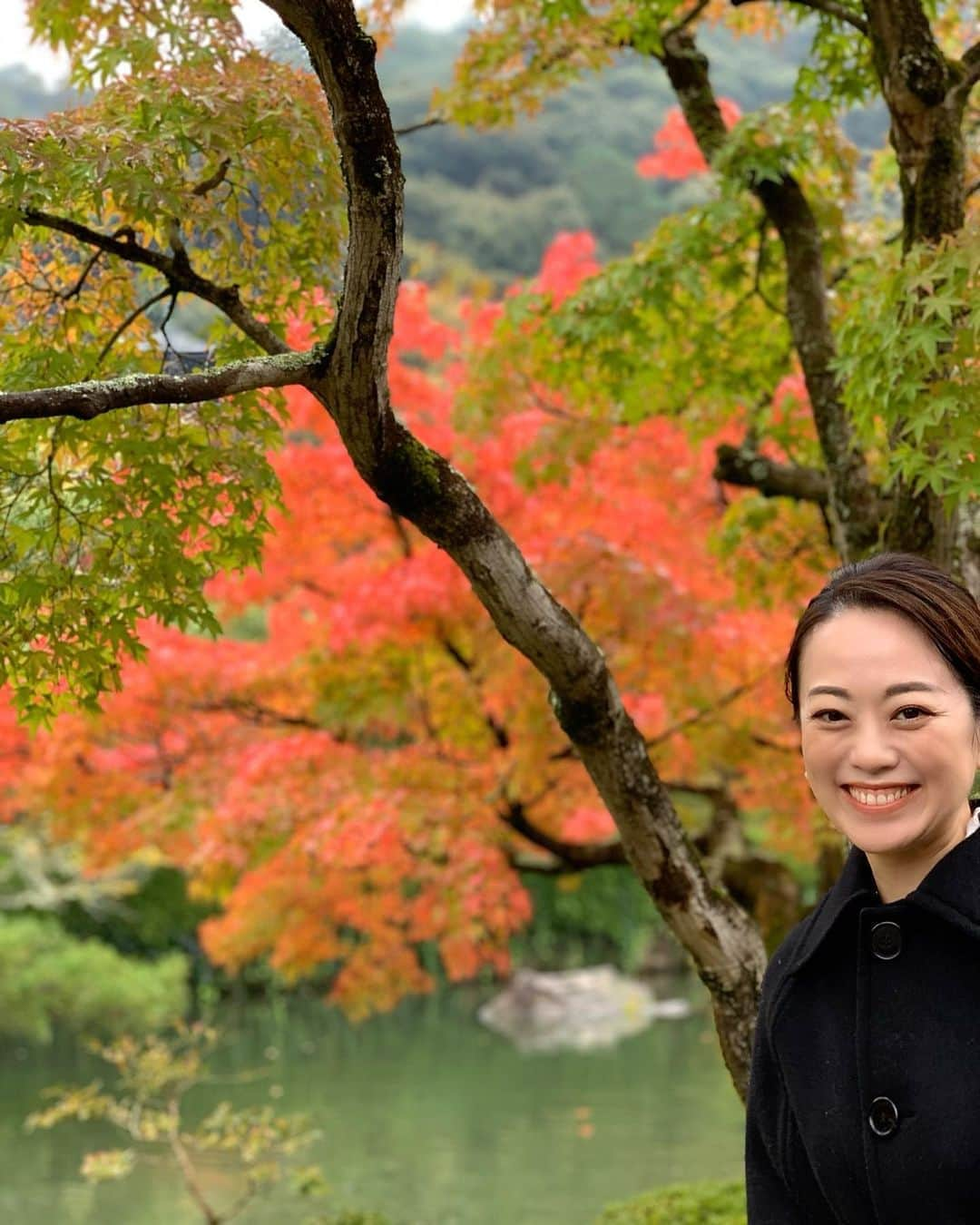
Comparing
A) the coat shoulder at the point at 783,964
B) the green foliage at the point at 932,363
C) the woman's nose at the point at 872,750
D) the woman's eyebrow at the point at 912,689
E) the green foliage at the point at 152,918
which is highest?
the green foliage at the point at 152,918

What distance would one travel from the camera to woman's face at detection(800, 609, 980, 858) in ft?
4.60

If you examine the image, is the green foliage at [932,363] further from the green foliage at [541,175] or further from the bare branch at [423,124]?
the green foliage at [541,175]

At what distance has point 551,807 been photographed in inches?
304

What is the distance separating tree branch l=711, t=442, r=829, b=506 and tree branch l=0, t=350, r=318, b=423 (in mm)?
3049

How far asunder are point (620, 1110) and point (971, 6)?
814 cm

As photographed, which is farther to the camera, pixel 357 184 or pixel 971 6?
pixel 971 6

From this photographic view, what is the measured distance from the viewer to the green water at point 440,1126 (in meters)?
8.39

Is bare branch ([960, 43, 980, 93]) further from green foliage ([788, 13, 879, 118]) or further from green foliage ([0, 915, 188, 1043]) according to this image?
green foliage ([0, 915, 188, 1043])

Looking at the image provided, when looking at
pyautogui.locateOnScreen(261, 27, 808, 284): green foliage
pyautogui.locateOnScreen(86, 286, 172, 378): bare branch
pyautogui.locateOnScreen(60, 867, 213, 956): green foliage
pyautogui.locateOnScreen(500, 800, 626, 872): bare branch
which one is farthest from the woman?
pyautogui.locateOnScreen(261, 27, 808, 284): green foliage

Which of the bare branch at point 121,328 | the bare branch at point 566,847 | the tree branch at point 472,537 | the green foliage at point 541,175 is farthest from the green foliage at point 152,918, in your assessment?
the green foliage at point 541,175

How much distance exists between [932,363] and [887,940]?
177 centimetres

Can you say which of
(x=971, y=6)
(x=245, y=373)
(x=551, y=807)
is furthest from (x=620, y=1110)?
(x=245, y=373)

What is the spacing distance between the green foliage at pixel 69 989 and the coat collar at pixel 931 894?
12.2 metres

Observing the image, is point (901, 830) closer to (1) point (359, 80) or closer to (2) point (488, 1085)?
(1) point (359, 80)
